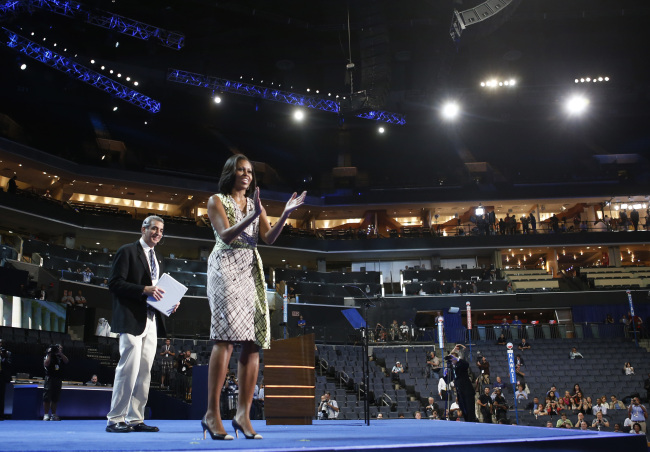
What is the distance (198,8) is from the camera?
31.0 meters

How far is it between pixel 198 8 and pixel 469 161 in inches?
787

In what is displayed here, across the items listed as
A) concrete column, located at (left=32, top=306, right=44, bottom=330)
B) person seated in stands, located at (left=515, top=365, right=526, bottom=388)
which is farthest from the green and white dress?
concrete column, located at (left=32, top=306, right=44, bottom=330)

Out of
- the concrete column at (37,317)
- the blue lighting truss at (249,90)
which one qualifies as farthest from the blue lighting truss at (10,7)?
the concrete column at (37,317)

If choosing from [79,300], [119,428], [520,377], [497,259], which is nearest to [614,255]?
[497,259]

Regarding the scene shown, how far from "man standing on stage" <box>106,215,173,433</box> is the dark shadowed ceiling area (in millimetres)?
26133

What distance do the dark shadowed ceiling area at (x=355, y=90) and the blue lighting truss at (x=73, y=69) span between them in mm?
1411

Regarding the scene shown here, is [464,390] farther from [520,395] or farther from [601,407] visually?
[520,395]

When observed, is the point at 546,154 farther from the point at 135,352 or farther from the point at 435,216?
the point at 135,352

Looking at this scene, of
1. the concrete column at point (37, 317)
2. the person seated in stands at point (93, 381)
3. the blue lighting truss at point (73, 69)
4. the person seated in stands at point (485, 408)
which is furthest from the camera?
the blue lighting truss at point (73, 69)

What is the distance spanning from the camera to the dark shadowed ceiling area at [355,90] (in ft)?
102

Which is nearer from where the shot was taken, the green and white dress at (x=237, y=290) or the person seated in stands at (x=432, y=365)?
the green and white dress at (x=237, y=290)

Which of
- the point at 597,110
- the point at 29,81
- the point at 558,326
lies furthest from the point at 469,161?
the point at 29,81

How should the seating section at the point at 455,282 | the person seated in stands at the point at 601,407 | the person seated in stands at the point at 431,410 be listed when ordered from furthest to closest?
the seating section at the point at 455,282, the person seated in stands at the point at 601,407, the person seated in stands at the point at 431,410

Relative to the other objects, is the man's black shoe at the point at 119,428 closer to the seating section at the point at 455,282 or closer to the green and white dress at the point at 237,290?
the green and white dress at the point at 237,290
